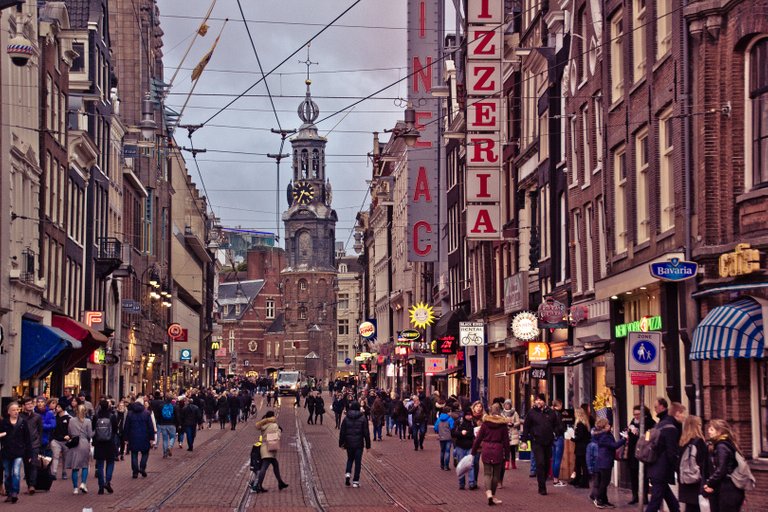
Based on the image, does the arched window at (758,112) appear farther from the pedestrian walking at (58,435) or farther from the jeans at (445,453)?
the pedestrian walking at (58,435)

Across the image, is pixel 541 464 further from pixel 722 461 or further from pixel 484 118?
pixel 484 118

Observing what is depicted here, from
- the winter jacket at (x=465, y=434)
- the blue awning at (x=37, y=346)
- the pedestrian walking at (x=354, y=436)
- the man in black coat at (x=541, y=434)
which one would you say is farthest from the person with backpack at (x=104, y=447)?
the blue awning at (x=37, y=346)

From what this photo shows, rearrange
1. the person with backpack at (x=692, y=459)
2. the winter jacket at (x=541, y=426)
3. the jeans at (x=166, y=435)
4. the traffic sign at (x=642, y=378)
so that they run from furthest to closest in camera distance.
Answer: the jeans at (x=166, y=435) → the winter jacket at (x=541, y=426) → the traffic sign at (x=642, y=378) → the person with backpack at (x=692, y=459)

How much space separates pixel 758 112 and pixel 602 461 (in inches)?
234

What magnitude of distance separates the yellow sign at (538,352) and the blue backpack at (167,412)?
937cm

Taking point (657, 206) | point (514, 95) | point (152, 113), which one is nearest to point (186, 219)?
point (152, 113)

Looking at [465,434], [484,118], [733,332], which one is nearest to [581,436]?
[465,434]

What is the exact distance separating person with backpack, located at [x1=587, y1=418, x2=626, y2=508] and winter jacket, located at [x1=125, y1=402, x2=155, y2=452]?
32.2 ft

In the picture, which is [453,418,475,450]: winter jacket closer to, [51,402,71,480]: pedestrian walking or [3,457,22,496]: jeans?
[51,402,71,480]: pedestrian walking

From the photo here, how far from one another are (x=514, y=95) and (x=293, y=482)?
19.4 meters

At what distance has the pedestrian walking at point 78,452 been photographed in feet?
82.3

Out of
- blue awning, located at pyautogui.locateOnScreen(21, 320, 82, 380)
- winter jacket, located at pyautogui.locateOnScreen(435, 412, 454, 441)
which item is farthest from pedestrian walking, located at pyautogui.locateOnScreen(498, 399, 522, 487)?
blue awning, located at pyautogui.locateOnScreen(21, 320, 82, 380)

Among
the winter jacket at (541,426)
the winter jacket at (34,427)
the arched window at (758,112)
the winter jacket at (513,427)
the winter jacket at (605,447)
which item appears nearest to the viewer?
the arched window at (758,112)

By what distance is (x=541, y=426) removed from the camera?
25094 mm
